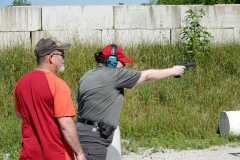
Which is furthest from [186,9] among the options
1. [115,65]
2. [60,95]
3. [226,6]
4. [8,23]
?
[60,95]

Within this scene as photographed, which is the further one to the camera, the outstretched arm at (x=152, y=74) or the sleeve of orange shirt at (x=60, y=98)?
the outstretched arm at (x=152, y=74)

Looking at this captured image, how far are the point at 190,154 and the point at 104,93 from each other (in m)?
2.94

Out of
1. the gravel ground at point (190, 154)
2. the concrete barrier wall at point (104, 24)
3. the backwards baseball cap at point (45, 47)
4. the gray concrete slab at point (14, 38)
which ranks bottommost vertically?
the gravel ground at point (190, 154)

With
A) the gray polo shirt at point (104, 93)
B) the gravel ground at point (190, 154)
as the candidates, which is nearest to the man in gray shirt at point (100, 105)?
the gray polo shirt at point (104, 93)

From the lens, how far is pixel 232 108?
7.09m

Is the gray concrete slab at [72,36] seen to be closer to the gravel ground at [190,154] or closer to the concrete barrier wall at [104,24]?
the concrete barrier wall at [104,24]

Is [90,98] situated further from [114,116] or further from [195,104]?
[195,104]

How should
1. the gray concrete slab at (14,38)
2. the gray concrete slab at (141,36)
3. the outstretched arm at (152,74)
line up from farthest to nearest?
1. the gray concrete slab at (141,36)
2. the gray concrete slab at (14,38)
3. the outstretched arm at (152,74)

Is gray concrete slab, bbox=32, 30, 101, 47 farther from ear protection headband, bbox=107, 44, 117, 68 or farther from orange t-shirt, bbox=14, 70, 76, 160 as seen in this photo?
orange t-shirt, bbox=14, 70, 76, 160

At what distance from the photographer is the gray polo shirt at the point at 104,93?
2.92 m

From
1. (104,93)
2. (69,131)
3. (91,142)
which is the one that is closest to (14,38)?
(104,93)

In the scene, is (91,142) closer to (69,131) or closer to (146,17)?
(69,131)

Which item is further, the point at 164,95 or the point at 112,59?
the point at 164,95

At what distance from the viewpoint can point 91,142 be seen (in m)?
2.86
